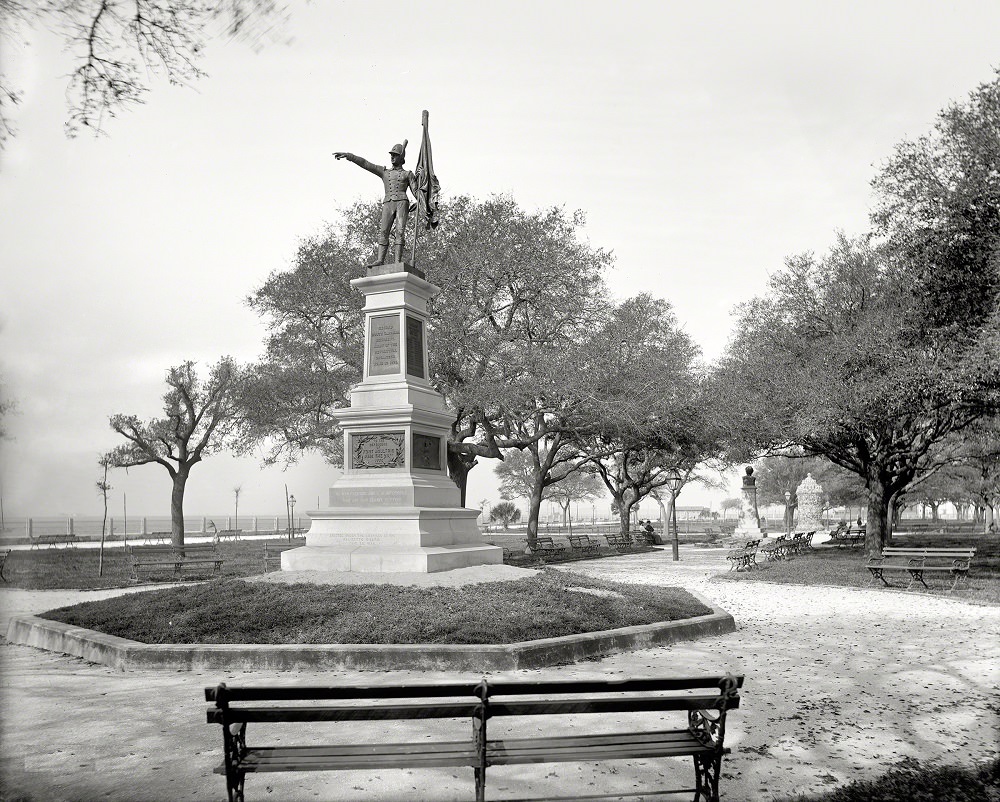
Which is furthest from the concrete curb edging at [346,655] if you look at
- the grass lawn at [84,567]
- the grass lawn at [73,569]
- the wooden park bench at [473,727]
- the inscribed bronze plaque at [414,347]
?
the grass lawn at [84,567]

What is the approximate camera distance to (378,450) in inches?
536

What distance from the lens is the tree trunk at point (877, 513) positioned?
24.7m

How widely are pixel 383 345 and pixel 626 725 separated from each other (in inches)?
371

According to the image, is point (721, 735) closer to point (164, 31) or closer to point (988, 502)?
point (164, 31)

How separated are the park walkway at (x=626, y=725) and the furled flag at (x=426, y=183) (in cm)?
928

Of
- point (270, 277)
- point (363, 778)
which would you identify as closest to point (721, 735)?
point (363, 778)

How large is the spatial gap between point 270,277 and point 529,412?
9172mm

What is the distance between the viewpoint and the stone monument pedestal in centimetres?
1260

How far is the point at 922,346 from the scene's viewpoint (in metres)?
20.0

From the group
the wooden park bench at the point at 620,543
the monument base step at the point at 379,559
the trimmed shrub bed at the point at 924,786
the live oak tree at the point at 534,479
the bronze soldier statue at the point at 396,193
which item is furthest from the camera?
the live oak tree at the point at 534,479

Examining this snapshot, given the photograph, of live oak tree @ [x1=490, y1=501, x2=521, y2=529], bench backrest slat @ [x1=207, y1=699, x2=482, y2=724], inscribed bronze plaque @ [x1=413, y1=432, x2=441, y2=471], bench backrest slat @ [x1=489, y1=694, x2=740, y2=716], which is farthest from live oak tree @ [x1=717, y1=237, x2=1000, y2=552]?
live oak tree @ [x1=490, y1=501, x2=521, y2=529]

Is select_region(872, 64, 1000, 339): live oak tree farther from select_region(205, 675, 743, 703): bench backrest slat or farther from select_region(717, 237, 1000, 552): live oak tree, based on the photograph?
select_region(205, 675, 743, 703): bench backrest slat

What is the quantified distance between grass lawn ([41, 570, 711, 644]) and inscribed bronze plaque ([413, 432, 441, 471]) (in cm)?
306

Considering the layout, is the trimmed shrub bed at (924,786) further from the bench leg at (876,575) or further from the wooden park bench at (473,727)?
the bench leg at (876,575)
